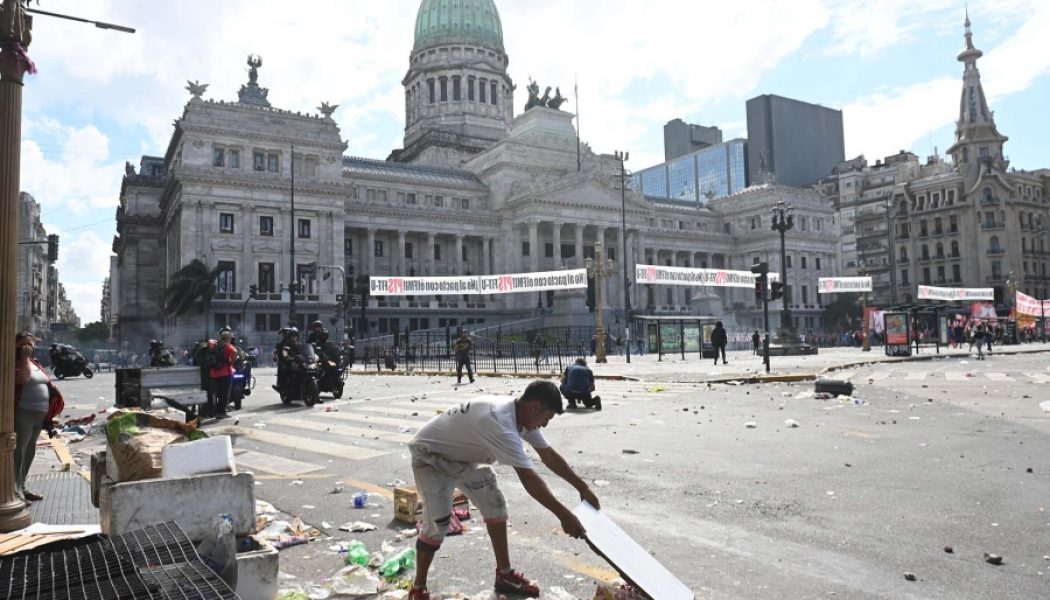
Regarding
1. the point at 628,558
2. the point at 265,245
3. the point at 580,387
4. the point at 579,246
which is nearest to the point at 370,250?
the point at 265,245

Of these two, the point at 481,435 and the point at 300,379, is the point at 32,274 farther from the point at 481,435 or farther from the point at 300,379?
the point at 481,435

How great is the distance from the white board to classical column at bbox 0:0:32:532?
13.5 ft

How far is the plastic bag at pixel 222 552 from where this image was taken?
3.92 meters

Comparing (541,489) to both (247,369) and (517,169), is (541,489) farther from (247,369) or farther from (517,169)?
(517,169)

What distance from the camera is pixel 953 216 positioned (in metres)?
80.9

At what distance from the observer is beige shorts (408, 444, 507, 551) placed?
427 cm

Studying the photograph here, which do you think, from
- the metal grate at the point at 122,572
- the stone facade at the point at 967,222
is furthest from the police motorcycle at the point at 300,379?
the stone facade at the point at 967,222

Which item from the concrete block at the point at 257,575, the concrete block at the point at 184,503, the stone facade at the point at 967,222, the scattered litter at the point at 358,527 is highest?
the stone facade at the point at 967,222

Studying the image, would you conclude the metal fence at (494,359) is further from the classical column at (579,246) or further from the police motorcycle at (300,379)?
the classical column at (579,246)

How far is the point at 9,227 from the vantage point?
16.3ft

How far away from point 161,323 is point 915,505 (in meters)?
64.8

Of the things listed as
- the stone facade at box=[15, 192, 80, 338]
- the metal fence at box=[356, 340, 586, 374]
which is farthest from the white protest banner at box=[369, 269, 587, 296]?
the stone facade at box=[15, 192, 80, 338]

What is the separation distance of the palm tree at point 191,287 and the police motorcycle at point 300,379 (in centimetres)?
3391

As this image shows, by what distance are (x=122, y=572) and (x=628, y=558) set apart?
2.50 m
